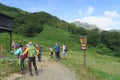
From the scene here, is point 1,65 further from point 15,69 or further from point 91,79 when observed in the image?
point 91,79

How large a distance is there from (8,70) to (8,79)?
8.79ft

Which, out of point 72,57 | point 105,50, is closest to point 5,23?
point 72,57

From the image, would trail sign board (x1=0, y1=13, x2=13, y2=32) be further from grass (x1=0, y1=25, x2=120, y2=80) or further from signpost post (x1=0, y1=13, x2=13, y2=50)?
grass (x1=0, y1=25, x2=120, y2=80)

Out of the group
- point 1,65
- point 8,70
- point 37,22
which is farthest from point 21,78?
point 37,22

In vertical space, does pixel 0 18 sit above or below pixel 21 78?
above

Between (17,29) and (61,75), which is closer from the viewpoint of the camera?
(61,75)

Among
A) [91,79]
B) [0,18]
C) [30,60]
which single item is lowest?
[91,79]

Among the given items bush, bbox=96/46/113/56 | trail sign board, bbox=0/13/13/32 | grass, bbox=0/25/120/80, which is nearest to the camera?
grass, bbox=0/25/120/80

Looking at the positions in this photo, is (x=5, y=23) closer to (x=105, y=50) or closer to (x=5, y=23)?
(x=5, y=23)

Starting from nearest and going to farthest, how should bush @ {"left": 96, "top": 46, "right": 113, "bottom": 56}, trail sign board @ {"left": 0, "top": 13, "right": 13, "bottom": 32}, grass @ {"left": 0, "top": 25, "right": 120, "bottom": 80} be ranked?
grass @ {"left": 0, "top": 25, "right": 120, "bottom": 80} < trail sign board @ {"left": 0, "top": 13, "right": 13, "bottom": 32} < bush @ {"left": 96, "top": 46, "right": 113, "bottom": 56}

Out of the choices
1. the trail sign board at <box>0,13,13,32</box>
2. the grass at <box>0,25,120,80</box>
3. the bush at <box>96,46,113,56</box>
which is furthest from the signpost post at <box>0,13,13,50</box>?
the bush at <box>96,46,113,56</box>

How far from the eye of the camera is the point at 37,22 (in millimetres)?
141250

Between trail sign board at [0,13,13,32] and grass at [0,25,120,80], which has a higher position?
trail sign board at [0,13,13,32]

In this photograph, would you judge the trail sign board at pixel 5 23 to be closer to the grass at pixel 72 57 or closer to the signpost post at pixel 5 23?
the signpost post at pixel 5 23
